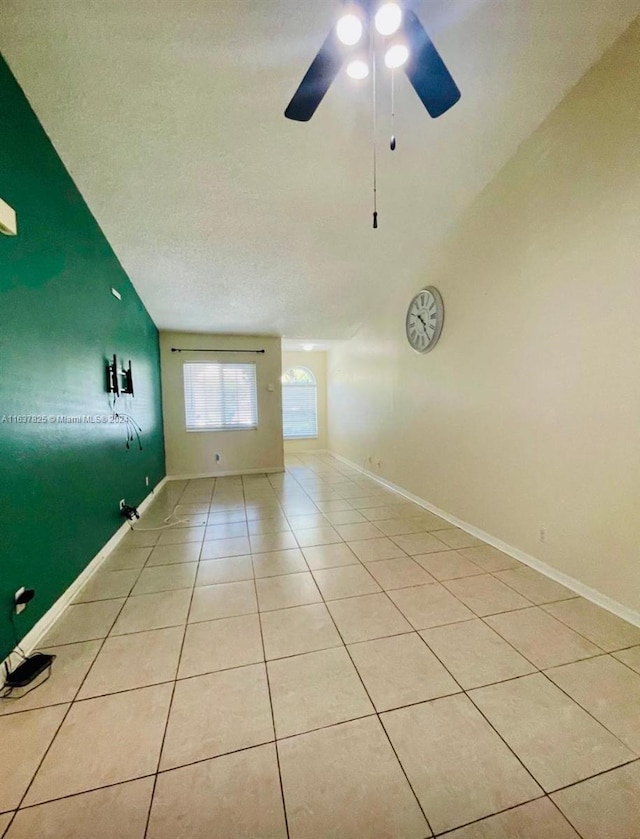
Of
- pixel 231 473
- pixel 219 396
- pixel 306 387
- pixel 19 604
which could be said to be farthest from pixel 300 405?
pixel 19 604

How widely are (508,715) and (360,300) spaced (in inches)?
163

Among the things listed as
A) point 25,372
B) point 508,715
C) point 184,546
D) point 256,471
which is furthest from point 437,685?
point 256,471

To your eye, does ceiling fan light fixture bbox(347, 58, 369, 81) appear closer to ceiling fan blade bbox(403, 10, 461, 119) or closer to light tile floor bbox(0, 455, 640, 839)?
ceiling fan blade bbox(403, 10, 461, 119)

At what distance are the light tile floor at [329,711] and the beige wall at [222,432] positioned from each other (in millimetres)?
3042

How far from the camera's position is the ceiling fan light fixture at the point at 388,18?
1097mm

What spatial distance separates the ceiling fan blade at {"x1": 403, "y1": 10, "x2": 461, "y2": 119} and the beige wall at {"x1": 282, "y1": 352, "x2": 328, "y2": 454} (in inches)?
227

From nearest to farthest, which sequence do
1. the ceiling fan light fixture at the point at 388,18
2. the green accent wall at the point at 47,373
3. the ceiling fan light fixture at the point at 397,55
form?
the ceiling fan light fixture at the point at 388,18, the ceiling fan light fixture at the point at 397,55, the green accent wall at the point at 47,373

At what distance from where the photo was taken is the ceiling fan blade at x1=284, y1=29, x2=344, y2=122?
46.4 inches

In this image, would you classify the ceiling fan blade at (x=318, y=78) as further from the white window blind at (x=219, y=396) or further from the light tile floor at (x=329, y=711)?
the white window blind at (x=219, y=396)

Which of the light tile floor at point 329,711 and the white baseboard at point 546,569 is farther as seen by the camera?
the white baseboard at point 546,569

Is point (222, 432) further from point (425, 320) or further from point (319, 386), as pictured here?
point (425, 320)

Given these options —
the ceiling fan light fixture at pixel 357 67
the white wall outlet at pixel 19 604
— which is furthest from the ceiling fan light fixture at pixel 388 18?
the white wall outlet at pixel 19 604

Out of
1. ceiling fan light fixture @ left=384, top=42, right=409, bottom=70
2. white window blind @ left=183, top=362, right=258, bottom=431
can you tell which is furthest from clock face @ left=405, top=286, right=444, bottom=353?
white window blind @ left=183, top=362, right=258, bottom=431

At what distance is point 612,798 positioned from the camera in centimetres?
96
